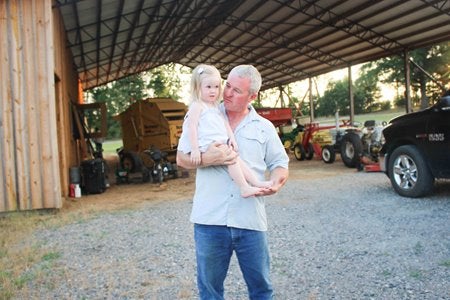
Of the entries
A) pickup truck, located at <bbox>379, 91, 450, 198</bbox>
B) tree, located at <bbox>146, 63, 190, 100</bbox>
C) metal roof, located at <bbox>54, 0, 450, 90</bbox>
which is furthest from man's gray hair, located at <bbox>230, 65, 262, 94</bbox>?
tree, located at <bbox>146, 63, 190, 100</bbox>

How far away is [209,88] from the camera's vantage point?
2314mm

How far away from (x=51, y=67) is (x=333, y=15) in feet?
37.5

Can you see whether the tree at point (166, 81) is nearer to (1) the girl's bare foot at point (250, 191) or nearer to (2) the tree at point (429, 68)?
(2) the tree at point (429, 68)

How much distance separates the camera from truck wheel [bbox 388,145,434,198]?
22.6ft

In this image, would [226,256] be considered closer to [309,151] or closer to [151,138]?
[151,138]

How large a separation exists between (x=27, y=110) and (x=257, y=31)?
13.6 m

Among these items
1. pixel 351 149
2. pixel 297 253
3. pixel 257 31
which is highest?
pixel 257 31

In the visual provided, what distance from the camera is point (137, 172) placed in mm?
15766

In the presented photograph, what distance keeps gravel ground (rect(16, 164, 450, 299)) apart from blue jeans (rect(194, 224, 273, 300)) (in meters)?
1.24

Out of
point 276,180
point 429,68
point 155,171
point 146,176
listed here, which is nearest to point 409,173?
point 276,180

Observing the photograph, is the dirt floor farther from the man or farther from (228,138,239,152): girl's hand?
(228,138,239,152): girl's hand

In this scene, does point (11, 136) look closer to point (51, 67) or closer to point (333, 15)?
point (51, 67)

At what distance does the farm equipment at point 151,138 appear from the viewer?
42.4 ft

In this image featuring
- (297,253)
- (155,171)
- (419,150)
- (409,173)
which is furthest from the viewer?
(155,171)
